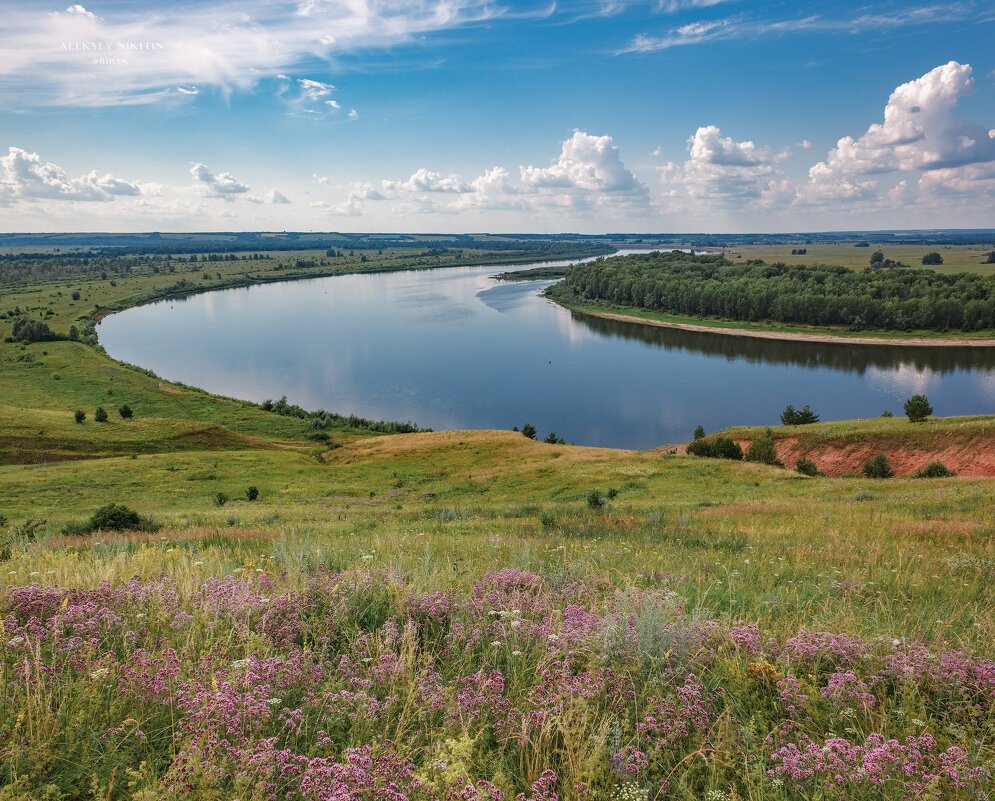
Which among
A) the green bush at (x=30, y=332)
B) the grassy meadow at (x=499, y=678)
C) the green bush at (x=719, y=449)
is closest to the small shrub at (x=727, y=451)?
the green bush at (x=719, y=449)

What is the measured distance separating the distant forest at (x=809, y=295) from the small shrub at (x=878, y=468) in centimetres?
9564

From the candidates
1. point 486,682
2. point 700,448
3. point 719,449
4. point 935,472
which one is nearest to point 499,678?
point 486,682

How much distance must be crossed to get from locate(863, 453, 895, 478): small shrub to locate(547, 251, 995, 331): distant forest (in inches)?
3766

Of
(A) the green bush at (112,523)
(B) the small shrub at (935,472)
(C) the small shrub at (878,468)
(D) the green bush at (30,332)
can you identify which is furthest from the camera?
(D) the green bush at (30,332)

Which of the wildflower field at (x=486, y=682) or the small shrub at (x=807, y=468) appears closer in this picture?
the wildflower field at (x=486, y=682)

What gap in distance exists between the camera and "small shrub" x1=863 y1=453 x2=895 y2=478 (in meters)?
28.8

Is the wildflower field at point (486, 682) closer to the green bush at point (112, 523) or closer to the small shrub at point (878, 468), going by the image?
the green bush at point (112, 523)

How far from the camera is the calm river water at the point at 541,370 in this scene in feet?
219

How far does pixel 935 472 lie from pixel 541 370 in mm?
61672

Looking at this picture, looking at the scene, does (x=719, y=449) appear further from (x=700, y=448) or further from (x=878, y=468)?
(x=878, y=468)

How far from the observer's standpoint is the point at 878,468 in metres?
28.9

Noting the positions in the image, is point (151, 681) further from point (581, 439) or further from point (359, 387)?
point (359, 387)

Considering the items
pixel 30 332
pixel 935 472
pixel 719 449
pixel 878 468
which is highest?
pixel 30 332

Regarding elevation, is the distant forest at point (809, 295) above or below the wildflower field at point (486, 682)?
above
